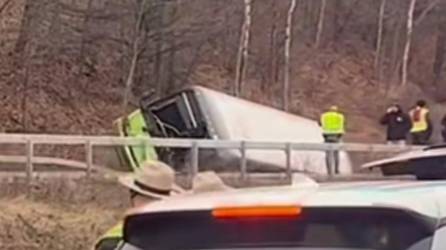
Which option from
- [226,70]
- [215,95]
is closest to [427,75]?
[226,70]

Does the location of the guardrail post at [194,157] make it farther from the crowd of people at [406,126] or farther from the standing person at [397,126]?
the standing person at [397,126]

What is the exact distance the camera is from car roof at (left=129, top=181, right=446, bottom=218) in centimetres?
355

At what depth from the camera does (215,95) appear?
85.6 feet

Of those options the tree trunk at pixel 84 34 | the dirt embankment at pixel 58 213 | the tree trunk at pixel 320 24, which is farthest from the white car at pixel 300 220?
the tree trunk at pixel 320 24

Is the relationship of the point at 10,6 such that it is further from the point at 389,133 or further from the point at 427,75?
the point at 427,75

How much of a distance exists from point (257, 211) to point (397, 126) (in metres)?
28.9

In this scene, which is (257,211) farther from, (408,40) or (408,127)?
(408,40)

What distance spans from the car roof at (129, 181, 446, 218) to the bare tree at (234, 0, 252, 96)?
41.5m

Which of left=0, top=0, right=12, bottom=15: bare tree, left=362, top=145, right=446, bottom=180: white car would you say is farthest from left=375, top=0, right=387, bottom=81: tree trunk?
left=362, top=145, right=446, bottom=180: white car

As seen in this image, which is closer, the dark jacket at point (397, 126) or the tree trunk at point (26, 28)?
the dark jacket at point (397, 126)

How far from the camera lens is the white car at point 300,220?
3.44 metres

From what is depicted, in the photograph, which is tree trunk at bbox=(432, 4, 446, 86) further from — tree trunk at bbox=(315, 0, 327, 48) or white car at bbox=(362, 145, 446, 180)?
white car at bbox=(362, 145, 446, 180)

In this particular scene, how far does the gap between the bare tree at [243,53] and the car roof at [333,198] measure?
41452mm

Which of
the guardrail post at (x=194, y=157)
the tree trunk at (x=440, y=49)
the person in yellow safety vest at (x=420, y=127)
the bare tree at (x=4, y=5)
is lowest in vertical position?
the person in yellow safety vest at (x=420, y=127)
